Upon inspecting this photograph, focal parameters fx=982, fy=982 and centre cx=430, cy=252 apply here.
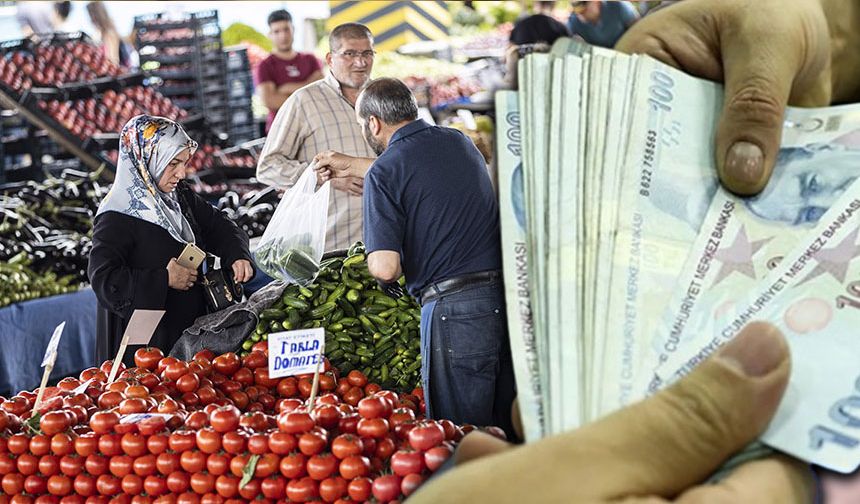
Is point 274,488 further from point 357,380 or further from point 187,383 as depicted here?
point 357,380

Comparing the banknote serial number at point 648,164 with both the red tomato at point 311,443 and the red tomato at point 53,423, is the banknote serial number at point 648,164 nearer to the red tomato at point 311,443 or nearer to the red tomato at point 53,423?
the red tomato at point 311,443

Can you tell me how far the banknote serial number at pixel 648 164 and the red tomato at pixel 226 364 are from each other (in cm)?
237

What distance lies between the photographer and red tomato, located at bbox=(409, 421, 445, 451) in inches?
76.5

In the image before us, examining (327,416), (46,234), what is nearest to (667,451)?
(327,416)

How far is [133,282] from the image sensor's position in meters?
3.92

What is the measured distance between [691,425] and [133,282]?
3.27 m

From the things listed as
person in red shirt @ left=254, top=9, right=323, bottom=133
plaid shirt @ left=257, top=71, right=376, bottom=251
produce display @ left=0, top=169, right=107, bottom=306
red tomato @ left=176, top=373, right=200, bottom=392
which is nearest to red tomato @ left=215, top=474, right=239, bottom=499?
red tomato @ left=176, top=373, right=200, bottom=392

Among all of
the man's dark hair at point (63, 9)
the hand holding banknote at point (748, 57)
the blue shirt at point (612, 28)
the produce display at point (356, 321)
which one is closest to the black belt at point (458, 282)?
the produce display at point (356, 321)

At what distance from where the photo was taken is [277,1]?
395 inches

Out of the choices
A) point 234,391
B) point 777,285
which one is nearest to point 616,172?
point 777,285

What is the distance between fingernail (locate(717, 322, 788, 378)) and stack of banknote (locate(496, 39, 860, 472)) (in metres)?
0.08

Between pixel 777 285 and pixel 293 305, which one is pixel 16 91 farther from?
pixel 777 285

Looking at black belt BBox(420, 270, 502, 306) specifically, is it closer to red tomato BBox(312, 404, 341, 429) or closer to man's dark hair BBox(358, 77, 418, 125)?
man's dark hair BBox(358, 77, 418, 125)

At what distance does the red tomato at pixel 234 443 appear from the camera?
7.42 feet
